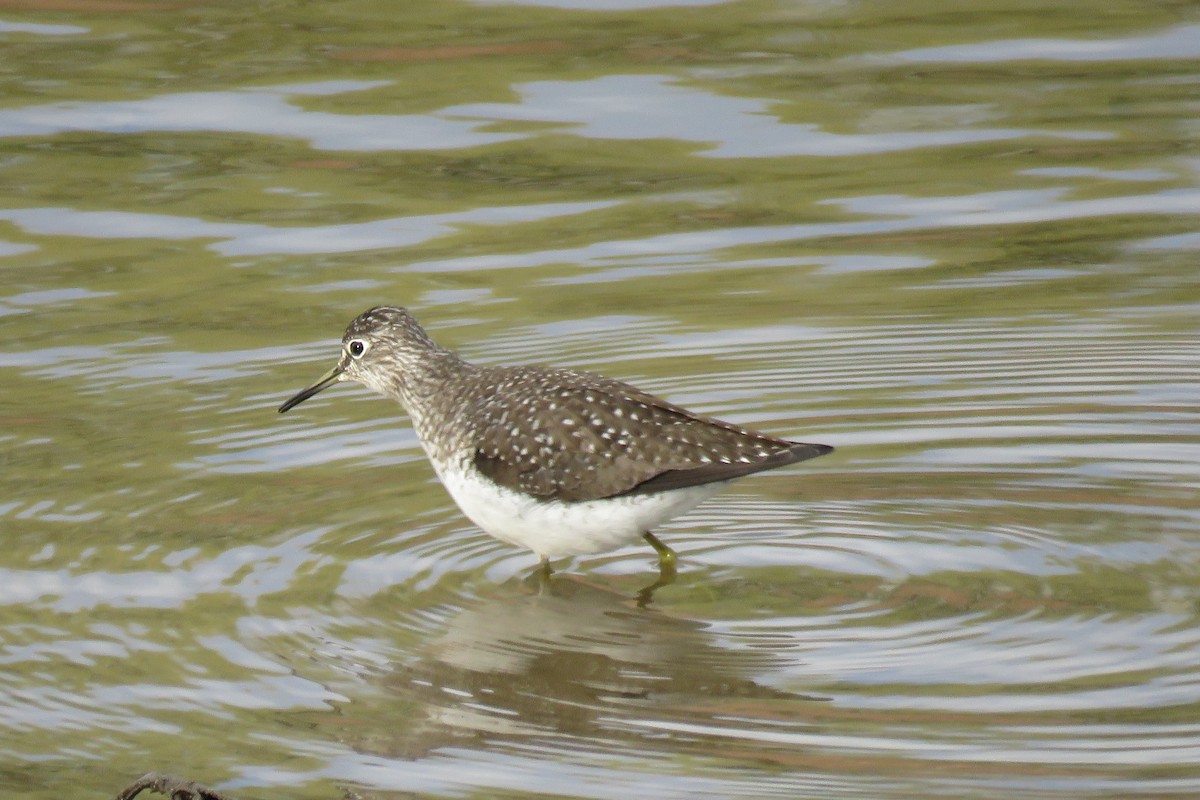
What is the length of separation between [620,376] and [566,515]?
2.86 m

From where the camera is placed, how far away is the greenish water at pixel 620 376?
7281 mm

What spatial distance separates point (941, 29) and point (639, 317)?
611 centimetres

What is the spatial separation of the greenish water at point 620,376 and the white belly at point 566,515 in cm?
28

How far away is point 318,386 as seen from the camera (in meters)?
10.6

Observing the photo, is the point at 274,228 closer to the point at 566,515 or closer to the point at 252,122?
the point at 252,122

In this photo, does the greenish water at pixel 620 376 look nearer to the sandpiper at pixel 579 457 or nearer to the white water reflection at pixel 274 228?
the white water reflection at pixel 274 228

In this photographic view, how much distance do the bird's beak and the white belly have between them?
1.75 meters

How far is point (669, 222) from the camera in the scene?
1411 centimetres

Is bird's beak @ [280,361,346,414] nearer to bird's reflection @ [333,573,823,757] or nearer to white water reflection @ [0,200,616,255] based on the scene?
bird's reflection @ [333,573,823,757]

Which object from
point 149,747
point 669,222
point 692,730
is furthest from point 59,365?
point 692,730

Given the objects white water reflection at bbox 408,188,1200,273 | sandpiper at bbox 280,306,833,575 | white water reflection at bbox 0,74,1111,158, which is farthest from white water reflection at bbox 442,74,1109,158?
sandpiper at bbox 280,306,833,575

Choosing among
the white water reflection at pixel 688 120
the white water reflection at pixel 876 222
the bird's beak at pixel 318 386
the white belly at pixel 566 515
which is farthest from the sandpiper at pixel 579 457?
the white water reflection at pixel 688 120

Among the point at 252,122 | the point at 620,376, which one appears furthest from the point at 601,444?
the point at 252,122

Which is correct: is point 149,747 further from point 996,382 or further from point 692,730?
point 996,382
